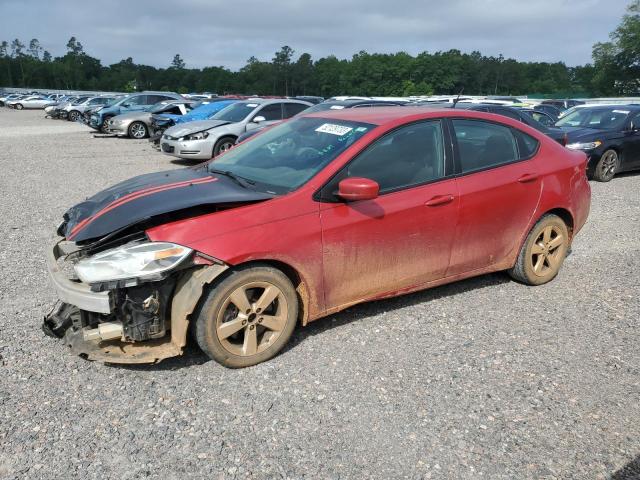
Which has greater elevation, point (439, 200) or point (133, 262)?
point (439, 200)

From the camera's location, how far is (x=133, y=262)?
122 inches

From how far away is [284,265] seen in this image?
139 inches

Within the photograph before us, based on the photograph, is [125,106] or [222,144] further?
[125,106]

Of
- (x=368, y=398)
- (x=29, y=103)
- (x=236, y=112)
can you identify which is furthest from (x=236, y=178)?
(x=29, y=103)

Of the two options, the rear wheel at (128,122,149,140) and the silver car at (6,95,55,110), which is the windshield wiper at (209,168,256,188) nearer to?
the rear wheel at (128,122,149,140)

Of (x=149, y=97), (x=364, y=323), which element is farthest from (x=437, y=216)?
(x=149, y=97)

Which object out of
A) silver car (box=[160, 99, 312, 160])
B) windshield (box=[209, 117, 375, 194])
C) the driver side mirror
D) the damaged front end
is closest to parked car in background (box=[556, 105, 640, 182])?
silver car (box=[160, 99, 312, 160])

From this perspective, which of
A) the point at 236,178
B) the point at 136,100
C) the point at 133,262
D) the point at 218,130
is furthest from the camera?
the point at 136,100

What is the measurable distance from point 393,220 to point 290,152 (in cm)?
100

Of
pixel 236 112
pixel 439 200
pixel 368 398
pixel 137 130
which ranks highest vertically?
pixel 236 112

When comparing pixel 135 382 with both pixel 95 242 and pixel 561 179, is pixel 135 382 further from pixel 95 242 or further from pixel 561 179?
pixel 561 179

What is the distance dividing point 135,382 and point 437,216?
2441 millimetres

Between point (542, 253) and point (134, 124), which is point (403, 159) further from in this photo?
point (134, 124)

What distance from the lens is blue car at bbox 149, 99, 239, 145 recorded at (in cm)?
1538
